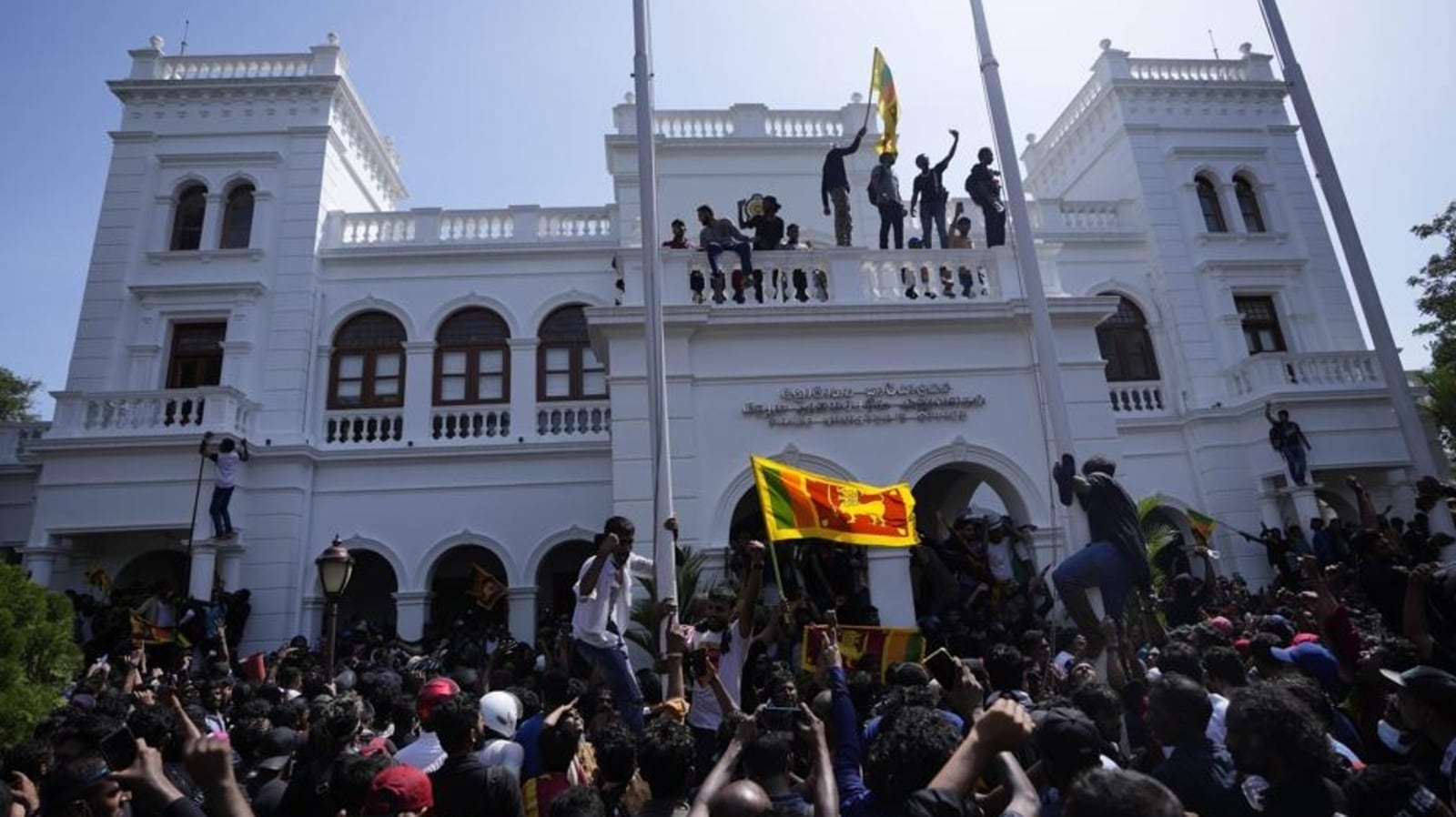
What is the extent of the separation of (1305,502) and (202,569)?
762 inches

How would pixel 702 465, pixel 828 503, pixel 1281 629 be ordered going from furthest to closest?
pixel 702 465
pixel 828 503
pixel 1281 629

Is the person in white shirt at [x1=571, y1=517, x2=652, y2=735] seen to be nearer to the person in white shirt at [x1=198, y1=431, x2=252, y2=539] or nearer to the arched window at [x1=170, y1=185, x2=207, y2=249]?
the person in white shirt at [x1=198, y1=431, x2=252, y2=539]

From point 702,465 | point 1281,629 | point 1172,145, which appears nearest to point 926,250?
point 702,465

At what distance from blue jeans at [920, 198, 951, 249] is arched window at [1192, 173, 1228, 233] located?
32.7 ft

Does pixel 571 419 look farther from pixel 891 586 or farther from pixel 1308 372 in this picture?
pixel 1308 372

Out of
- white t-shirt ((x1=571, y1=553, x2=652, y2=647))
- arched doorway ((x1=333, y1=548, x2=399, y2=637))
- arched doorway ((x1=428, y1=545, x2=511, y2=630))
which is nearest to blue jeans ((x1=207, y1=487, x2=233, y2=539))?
arched doorway ((x1=333, y1=548, x2=399, y2=637))

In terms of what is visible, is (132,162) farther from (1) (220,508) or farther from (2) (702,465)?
(2) (702,465)

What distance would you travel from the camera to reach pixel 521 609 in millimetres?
14281

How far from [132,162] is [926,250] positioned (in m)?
16.1

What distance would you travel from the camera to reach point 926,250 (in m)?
11.3

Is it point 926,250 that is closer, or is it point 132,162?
point 926,250

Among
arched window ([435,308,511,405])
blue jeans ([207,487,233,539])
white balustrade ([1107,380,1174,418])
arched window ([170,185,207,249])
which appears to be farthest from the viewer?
white balustrade ([1107,380,1174,418])

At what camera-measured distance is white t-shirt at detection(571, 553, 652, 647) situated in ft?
18.4

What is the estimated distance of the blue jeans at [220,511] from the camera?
13.2m
